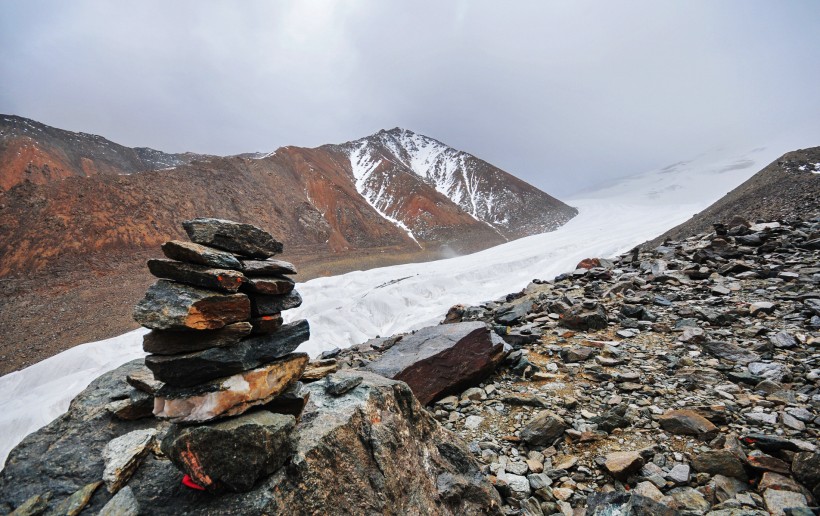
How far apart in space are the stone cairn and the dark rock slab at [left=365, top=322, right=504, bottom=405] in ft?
11.5

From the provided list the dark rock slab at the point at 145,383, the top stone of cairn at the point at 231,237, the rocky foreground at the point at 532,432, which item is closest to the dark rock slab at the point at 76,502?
the rocky foreground at the point at 532,432

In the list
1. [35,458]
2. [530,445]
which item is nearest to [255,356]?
[35,458]

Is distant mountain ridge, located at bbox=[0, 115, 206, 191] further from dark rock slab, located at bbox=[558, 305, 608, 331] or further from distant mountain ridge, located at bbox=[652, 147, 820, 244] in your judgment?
distant mountain ridge, located at bbox=[652, 147, 820, 244]

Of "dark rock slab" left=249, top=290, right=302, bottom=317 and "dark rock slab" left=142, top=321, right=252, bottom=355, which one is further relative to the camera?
"dark rock slab" left=249, top=290, right=302, bottom=317

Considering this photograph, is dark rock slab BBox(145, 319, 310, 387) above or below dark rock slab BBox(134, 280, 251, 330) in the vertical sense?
below

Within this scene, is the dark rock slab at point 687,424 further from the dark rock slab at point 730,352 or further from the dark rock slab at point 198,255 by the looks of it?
the dark rock slab at point 198,255

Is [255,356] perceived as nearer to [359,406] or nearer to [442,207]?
[359,406]

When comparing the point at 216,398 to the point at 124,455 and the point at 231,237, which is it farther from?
the point at 231,237

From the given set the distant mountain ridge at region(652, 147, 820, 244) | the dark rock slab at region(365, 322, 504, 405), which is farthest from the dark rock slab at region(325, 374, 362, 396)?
the distant mountain ridge at region(652, 147, 820, 244)

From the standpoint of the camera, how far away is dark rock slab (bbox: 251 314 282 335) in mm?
3846

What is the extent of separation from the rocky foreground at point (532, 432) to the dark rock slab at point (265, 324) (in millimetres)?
1031

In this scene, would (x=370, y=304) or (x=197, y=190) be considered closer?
(x=370, y=304)

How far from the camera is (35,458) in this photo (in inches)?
152

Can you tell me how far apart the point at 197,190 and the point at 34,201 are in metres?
14.8
